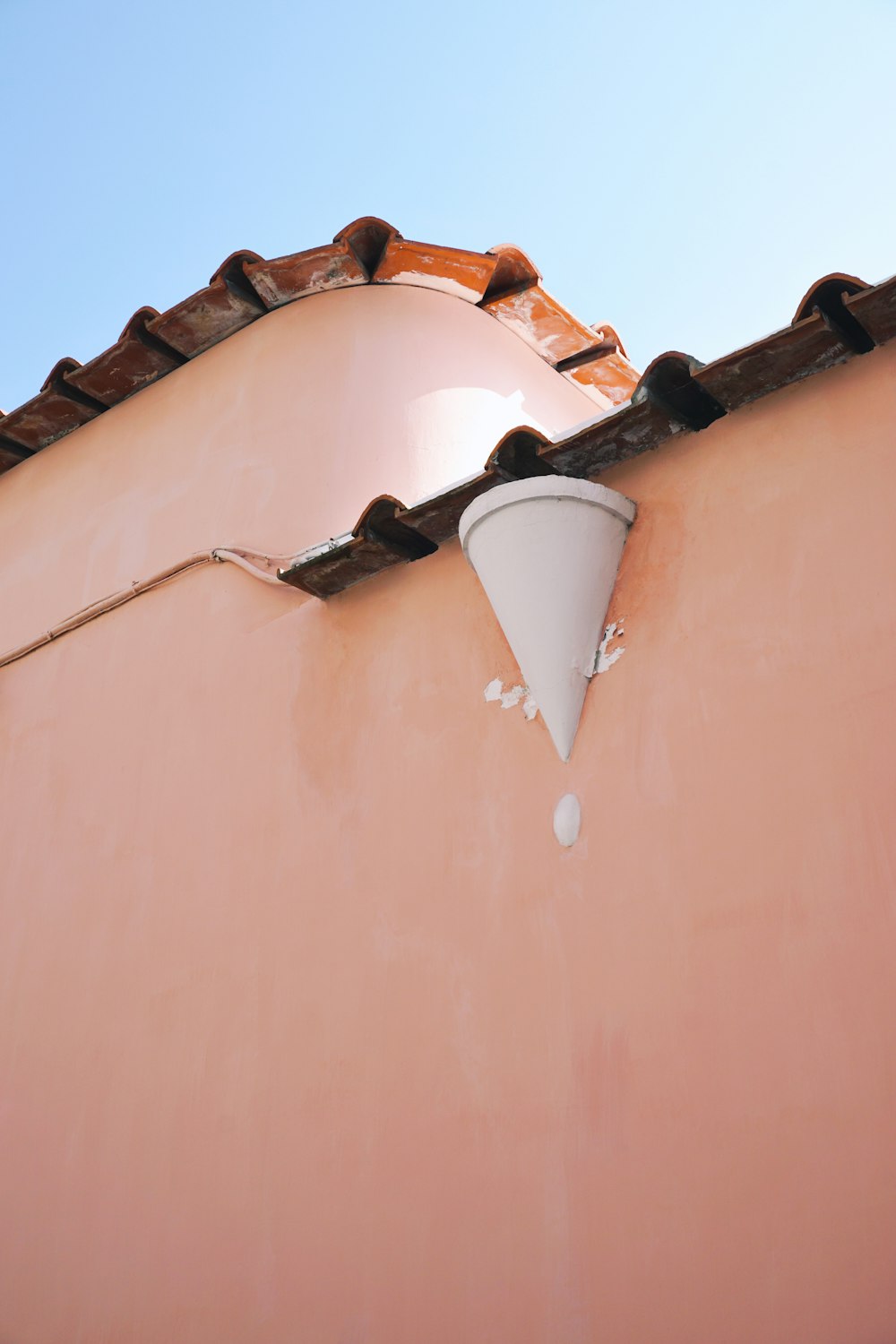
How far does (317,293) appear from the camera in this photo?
5.52 meters

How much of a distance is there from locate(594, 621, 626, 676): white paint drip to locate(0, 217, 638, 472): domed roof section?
236cm

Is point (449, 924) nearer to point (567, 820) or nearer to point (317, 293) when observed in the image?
point (567, 820)

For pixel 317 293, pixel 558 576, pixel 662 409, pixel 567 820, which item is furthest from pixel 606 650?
pixel 317 293

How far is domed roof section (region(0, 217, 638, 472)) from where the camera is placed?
5277 mm

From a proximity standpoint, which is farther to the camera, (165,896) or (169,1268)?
(165,896)

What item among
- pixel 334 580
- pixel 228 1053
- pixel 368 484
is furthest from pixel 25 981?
pixel 368 484

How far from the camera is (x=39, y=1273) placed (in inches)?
167

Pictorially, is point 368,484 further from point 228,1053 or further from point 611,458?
point 228,1053

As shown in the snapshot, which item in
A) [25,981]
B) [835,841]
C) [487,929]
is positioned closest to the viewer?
[835,841]

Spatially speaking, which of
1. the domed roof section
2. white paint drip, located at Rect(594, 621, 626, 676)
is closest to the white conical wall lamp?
white paint drip, located at Rect(594, 621, 626, 676)

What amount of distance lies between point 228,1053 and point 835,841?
2200 mm

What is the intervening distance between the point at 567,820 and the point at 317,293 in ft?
10.3

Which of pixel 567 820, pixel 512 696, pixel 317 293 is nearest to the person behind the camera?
pixel 567 820

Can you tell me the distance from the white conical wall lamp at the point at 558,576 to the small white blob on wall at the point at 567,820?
14 centimetres
